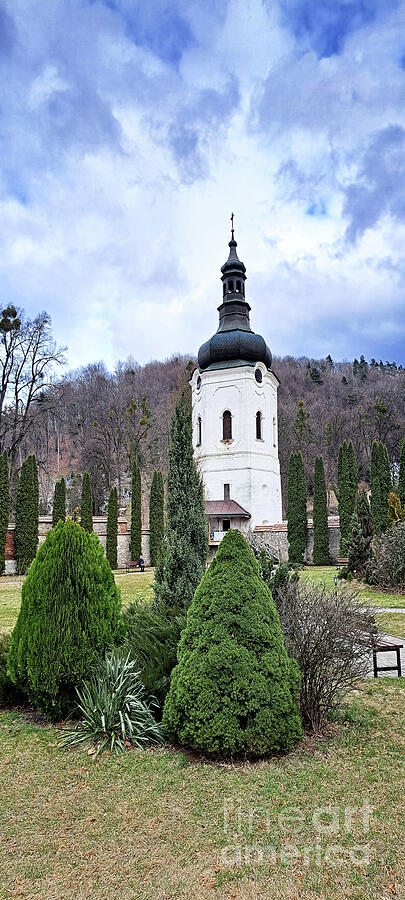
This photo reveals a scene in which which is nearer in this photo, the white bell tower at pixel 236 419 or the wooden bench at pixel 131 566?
the wooden bench at pixel 131 566

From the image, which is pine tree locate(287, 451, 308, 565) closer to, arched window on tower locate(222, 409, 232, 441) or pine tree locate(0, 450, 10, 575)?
arched window on tower locate(222, 409, 232, 441)

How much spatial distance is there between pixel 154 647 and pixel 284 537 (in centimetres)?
2378

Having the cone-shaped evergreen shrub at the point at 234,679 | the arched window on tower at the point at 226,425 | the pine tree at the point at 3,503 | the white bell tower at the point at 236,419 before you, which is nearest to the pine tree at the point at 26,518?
the pine tree at the point at 3,503

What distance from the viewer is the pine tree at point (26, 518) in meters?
21.1

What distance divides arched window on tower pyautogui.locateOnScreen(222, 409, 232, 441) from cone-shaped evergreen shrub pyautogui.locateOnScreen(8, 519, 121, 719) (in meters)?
25.6

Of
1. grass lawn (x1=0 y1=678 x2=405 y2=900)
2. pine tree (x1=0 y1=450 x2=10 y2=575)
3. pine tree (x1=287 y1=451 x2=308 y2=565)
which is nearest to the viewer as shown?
grass lawn (x1=0 y1=678 x2=405 y2=900)

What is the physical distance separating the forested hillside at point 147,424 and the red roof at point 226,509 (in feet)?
38.1

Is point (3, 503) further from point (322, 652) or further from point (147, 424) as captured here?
point (147, 424)

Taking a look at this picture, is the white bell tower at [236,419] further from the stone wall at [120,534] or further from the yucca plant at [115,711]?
the yucca plant at [115,711]

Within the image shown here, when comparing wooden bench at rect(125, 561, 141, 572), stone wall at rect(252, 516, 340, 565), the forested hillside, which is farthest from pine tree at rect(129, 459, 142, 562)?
the forested hillside

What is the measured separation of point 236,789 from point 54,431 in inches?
1926

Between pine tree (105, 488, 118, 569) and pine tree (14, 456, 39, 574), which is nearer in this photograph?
pine tree (14, 456, 39, 574)

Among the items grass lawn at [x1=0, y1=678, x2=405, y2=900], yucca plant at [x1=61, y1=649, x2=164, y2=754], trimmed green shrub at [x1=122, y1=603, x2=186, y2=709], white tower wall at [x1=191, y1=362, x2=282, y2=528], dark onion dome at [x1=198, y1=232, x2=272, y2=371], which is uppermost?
dark onion dome at [x1=198, y1=232, x2=272, y2=371]

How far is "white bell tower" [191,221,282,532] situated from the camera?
29469 millimetres
